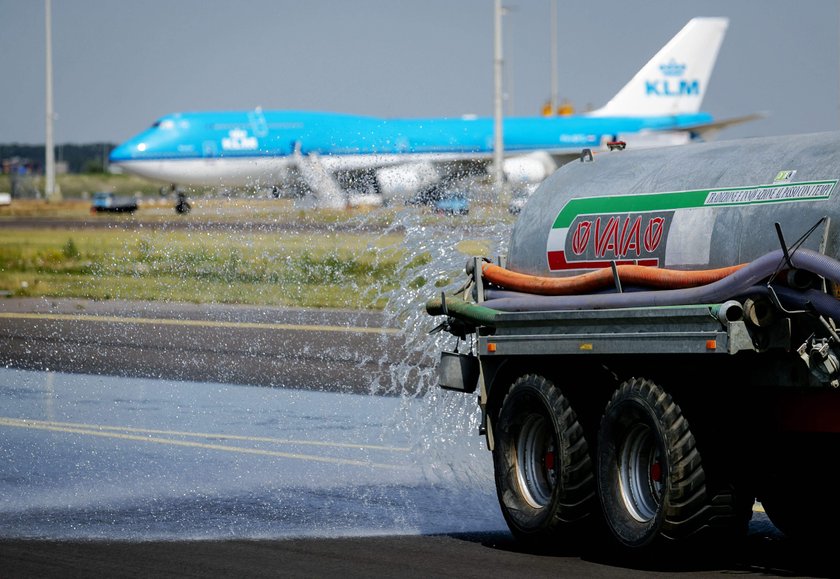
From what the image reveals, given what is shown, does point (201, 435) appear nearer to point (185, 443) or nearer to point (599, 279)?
point (185, 443)

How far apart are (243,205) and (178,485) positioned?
11.2 meters

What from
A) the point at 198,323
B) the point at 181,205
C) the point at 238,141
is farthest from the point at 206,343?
the point at 238,141

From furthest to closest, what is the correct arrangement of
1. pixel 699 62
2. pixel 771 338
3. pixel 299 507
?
pixel 699 62 < pixel 299 507 < pixel 771 338

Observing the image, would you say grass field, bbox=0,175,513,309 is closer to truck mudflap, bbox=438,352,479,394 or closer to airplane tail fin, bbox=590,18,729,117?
airplane tail fin, bbox=590,18,729,117

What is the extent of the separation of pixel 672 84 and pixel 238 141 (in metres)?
16.0

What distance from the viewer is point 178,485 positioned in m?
10.9

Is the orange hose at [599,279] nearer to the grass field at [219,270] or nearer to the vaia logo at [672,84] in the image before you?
the grass field at [219,270]

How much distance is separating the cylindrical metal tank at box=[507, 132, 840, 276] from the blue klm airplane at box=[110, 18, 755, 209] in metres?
46.2

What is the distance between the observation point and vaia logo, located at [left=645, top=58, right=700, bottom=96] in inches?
1901

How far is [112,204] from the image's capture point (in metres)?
79.1

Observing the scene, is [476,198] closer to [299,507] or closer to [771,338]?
[299,507]

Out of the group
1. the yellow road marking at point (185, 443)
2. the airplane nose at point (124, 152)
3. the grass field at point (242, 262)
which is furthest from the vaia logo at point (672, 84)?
the yellow road marking at point (185, 443)

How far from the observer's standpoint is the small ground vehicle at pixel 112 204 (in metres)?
75.3

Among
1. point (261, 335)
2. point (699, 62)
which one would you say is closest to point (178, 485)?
point (261, 335)
